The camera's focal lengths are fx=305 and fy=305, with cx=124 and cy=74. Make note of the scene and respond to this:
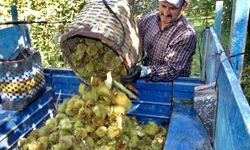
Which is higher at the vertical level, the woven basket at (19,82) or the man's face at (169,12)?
the man's face at (169,12)

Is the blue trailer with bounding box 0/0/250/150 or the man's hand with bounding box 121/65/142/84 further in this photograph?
the man's hand with bounding box 121/65/142/84

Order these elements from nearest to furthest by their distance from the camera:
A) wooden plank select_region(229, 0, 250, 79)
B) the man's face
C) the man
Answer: wooden plank select_region(229, 0, 250, 79) < the man < the man's face

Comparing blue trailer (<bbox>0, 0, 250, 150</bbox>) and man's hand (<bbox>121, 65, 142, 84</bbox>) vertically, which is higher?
man's hand (<bbox>121, 65, 142, 84</bbox>)

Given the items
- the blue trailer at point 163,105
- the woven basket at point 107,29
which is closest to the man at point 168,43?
the blue trailer at point 163,105

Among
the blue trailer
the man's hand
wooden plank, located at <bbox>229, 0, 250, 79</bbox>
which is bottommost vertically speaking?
the blue trailer

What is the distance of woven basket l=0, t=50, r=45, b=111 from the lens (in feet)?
8.68

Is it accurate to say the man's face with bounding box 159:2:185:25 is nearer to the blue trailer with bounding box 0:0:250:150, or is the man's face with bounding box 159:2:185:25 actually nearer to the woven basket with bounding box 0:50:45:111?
the blue trailer with bounding box 0:0:250:150

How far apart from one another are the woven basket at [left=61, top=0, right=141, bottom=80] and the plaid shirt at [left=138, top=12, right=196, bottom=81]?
380mm

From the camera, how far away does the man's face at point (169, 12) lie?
2945mm

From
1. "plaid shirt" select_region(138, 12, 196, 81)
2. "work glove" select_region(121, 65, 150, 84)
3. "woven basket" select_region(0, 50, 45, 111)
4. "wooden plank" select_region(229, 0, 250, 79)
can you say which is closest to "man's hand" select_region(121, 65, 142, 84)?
"work glove" select_region(121, 65, 150, 84)

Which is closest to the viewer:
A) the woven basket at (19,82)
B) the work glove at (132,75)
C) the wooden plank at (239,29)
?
the wooden plank at (239,29)

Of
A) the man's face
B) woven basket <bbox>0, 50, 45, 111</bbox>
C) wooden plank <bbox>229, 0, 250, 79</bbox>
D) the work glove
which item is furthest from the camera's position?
the man's face

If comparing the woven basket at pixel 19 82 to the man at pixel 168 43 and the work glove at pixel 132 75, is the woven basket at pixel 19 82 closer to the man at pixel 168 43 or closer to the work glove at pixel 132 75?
the work glove at pixel 132 75

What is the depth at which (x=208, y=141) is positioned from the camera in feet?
7.22
